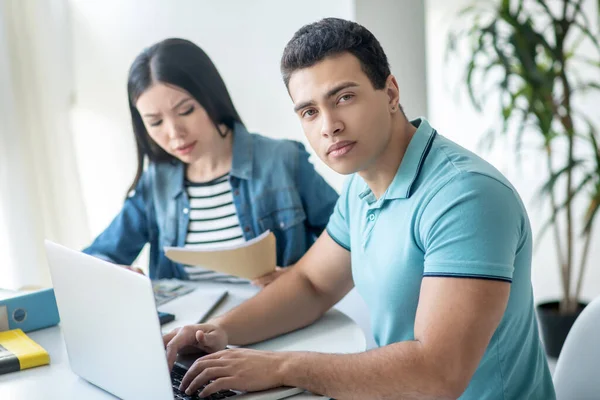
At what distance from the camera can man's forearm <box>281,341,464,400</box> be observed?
1.14 meters

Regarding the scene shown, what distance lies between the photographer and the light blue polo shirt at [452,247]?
46.0 inches

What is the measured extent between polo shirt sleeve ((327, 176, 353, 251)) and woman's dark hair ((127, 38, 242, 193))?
63 centimetres

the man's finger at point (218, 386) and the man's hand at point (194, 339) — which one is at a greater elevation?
the man's hand at point (194, 339)

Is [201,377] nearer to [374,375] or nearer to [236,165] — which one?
[374,375]

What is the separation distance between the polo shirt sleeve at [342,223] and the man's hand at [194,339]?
1.06 ft

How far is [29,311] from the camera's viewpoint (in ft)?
5.47

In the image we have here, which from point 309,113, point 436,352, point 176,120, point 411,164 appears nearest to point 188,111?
point 176,120

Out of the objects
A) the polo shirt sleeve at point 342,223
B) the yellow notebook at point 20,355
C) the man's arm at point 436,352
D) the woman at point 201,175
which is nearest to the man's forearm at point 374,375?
the man's arm at point 436,352

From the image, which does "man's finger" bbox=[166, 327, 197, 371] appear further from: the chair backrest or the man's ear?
the chair backrest

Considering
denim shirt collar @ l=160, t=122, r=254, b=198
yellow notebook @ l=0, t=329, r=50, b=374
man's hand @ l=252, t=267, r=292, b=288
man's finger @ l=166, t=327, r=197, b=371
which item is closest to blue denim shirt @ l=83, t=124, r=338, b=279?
denim shirt collar @ l=160, t=122, r=254, b=198

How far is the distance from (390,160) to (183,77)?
88 centimetres

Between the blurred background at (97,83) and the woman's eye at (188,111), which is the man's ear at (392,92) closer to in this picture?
the woman's eye at (188,111)

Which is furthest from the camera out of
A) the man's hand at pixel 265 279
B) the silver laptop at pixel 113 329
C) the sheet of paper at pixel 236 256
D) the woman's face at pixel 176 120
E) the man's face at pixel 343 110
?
the woman's face at pixel 176 120

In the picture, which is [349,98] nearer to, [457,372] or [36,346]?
[457,372]
